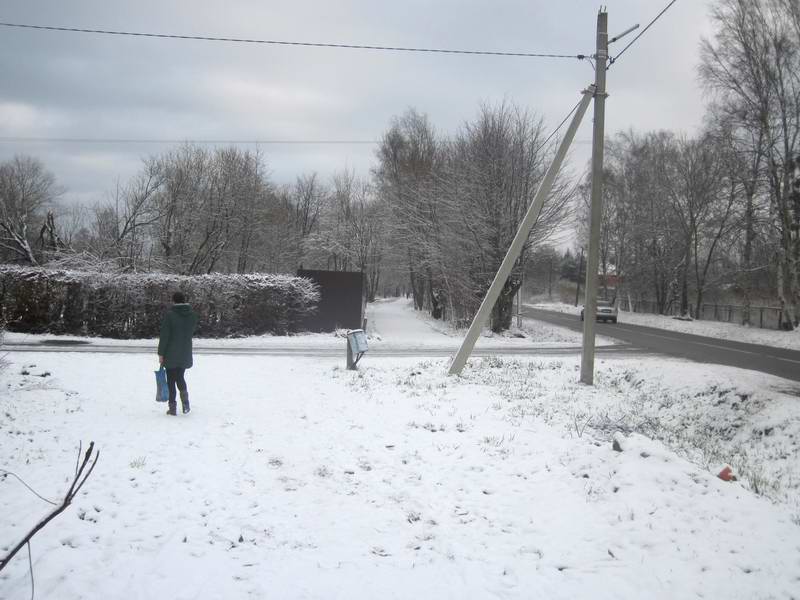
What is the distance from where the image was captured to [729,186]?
103 feet

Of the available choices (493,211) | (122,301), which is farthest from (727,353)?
(122,301)

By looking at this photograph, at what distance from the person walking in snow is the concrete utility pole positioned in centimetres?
730

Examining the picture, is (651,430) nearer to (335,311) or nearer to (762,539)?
(762,539)

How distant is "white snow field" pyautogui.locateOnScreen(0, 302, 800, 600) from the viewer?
3.85 metres

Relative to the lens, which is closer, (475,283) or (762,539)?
(762,539)

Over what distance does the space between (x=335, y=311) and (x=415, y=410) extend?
14.0 meters

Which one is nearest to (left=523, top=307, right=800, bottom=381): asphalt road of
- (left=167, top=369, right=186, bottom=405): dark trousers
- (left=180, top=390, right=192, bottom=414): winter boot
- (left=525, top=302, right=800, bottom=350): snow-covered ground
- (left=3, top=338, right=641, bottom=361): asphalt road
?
(left=525, top=302, right=800, bottom=350): snow-covered ground

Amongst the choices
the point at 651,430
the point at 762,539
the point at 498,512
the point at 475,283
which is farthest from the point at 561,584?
the point at 475,283

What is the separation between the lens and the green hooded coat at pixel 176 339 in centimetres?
762

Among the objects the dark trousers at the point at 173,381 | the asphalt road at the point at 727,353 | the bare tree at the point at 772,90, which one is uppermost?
the bare tree at the point at 772,90

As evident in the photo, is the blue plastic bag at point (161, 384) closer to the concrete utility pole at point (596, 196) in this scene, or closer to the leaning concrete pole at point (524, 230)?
the leaning concrete pole at point (524, 230)

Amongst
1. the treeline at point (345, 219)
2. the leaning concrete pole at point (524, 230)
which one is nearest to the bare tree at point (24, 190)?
the treeline at point (345, 219)

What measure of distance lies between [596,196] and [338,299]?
1342 centimetres

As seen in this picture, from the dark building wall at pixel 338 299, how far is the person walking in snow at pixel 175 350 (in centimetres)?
1357
